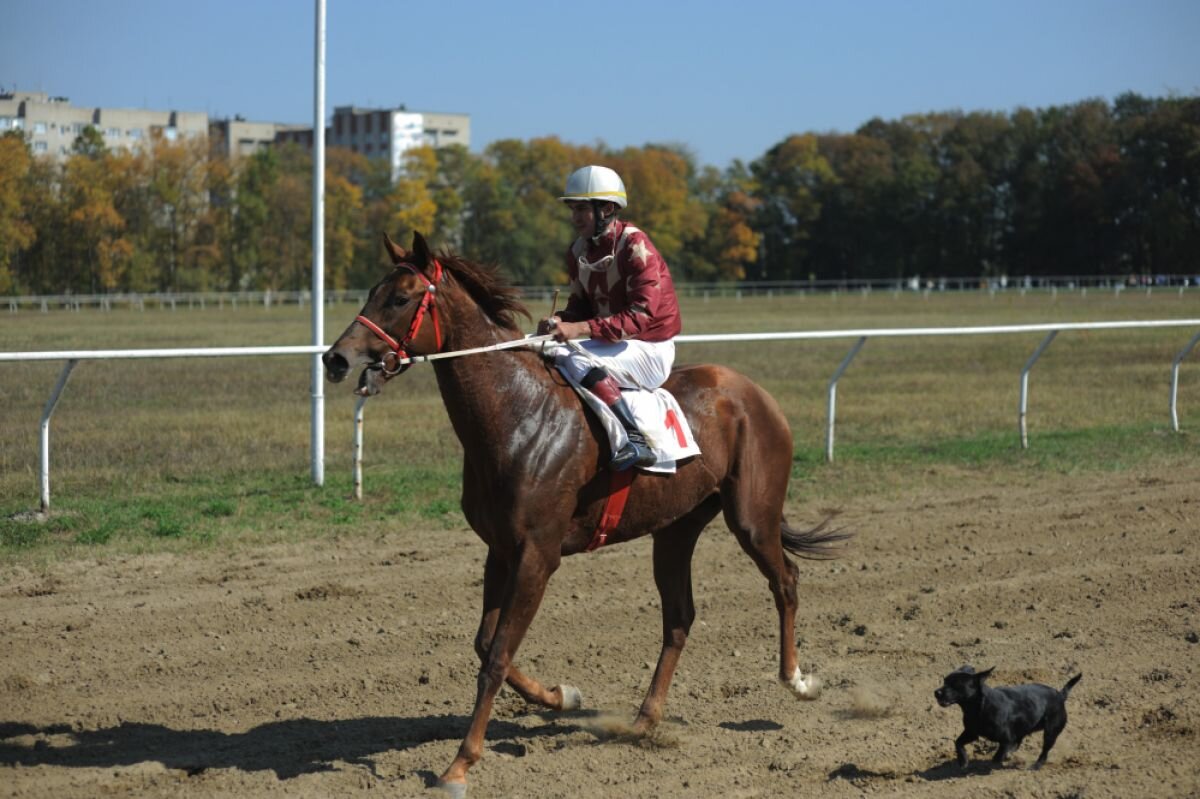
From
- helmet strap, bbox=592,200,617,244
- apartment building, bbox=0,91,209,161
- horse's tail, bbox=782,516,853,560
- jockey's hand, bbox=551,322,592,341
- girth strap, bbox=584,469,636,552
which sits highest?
apartment building, bbox=0,91,209,161

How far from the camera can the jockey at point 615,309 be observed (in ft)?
17.1

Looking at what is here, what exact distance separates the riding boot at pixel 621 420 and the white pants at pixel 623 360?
0.04m

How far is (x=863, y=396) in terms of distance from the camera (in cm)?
1798

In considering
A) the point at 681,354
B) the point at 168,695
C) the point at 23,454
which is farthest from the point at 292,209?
the point at 168,695

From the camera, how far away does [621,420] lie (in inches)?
207

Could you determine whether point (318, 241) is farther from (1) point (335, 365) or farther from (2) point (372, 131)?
(2) point (372, 131)

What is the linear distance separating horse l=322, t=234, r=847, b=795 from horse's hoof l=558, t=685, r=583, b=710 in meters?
0.01

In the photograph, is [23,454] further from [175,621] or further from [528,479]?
[528,479]

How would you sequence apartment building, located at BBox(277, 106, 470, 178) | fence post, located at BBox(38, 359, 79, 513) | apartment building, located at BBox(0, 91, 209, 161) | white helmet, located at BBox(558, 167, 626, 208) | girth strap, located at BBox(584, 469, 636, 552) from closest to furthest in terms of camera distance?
1. white helmet, located at BBox(558, 167, 626, 208)
2. girth strap, located at BBox(584, 469, 636, 552)
3. fence post, located at BBox(38, 359, 79, 513)
4. apartment building, located at BBox(0, 91, 209, 161)
5. apartment building, located at BBox(277, 106, 470, 178)

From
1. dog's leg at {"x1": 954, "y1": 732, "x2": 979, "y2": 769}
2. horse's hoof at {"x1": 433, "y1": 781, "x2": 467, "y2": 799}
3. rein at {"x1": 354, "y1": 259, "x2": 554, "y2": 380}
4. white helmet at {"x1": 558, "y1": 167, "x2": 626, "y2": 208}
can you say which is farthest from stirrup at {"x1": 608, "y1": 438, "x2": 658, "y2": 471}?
dog's leg at {"x1": 954, "y1": 732, "x2": 979, "y2": 769}

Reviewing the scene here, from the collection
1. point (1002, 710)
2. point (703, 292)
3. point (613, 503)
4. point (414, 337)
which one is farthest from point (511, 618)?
point (703, 292)

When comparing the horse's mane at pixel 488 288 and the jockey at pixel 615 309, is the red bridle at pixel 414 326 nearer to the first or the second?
the horse's mane at pixel 488 288

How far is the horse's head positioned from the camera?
4.64 m

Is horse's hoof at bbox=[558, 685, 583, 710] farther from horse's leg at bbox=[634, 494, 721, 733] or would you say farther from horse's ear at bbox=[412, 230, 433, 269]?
horse's ear at bbox=[412, 230, 433, 269]
